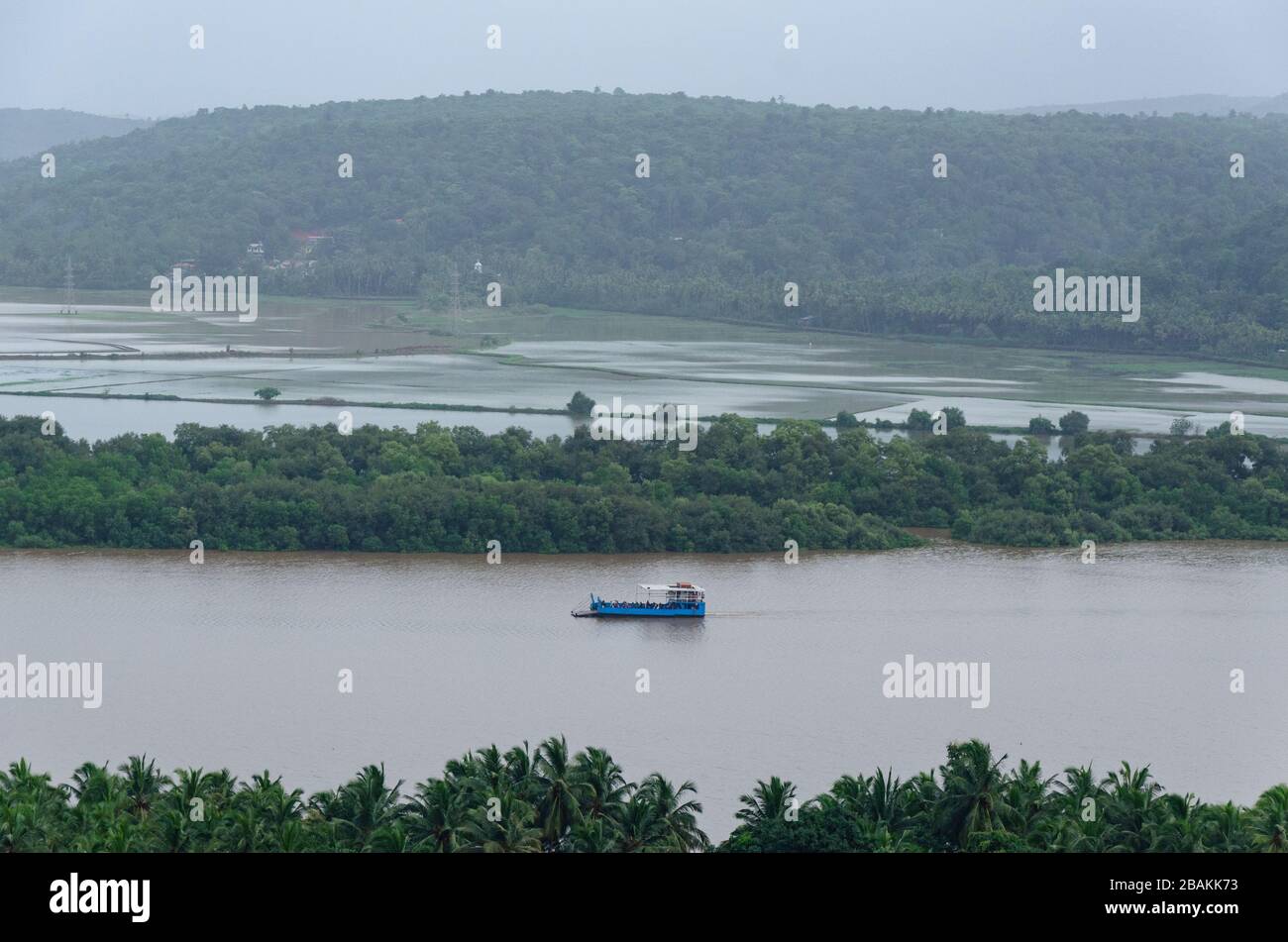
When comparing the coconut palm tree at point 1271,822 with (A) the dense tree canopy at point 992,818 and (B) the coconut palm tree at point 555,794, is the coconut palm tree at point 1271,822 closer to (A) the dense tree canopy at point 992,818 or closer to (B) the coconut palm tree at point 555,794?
(A) the dense tree canopy at point 992,818

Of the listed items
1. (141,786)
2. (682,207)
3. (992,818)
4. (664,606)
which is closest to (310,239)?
(682,207)

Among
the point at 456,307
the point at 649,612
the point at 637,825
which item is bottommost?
the point at 637,825

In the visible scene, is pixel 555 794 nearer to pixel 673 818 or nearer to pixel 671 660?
pixel 673 818

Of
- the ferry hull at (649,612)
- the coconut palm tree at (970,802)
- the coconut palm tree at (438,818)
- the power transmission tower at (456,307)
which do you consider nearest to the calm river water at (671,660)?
the ferry hull at (649,612)

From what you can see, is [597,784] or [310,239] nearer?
[597,784]

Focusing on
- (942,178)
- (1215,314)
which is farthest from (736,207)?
(1215,314)

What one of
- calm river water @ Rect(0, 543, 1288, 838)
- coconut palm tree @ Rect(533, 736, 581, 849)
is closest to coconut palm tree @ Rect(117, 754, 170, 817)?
calm river water @ Rect(0, 543, 1288, 838)

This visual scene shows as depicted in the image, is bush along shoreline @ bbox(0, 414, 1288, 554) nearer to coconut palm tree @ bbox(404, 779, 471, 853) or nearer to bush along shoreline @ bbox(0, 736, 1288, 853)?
bush along shoreline @ bbox(0, 736, 1288, 853)
